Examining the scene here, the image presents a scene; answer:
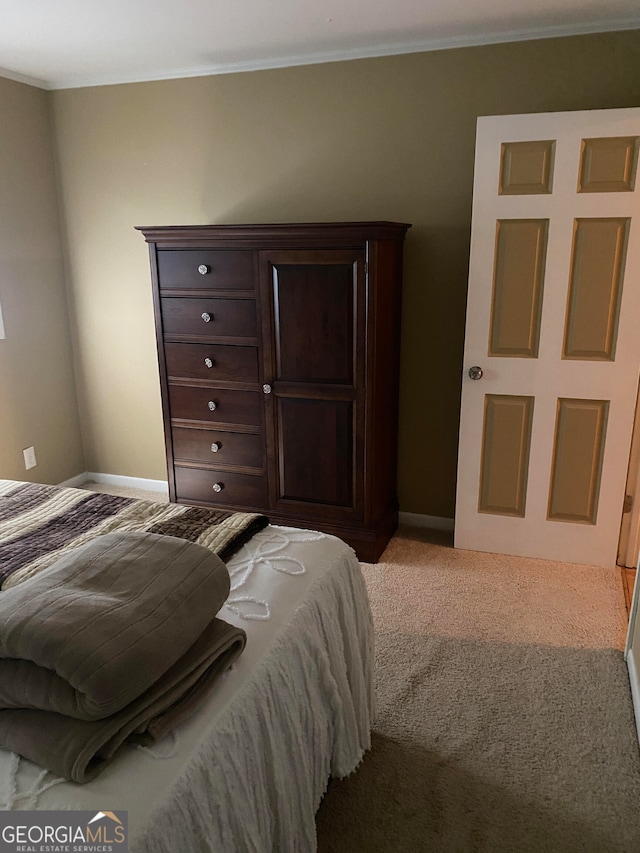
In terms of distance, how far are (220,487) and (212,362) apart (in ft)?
Answer: 2.16

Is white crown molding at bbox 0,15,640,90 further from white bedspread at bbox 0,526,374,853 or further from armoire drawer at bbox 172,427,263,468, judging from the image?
white bedspread at bbox 0,526,374,853

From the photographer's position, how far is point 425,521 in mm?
3420

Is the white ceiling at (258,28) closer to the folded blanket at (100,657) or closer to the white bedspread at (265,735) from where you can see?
the white bedspread at (265,735)

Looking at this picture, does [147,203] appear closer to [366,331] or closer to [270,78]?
[270,78]

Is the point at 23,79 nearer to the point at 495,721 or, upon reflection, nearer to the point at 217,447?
the point at 217,447

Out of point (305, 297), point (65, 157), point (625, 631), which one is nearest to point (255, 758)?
point (625, 631)

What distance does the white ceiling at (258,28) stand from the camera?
8.10 feet

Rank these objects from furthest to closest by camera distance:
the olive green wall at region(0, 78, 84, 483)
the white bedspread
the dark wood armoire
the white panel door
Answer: the olive green wall at region(0, 78, 84, 483) < the dark wood armoire < the white panel door < the white bedspread

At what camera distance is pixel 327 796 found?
1.74 m

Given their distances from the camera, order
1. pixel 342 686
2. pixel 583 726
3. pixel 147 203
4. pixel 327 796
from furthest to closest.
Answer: pixel 147 203, pixel 583 726, pixel 327 796, pixel 342 686

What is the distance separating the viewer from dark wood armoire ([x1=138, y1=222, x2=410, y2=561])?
2.78 m

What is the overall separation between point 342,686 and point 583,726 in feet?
3.03

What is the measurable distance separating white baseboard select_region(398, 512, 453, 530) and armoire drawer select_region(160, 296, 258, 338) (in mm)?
1306

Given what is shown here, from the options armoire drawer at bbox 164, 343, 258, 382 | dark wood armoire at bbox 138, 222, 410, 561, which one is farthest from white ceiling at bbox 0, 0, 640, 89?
armoire drawer at bbox 164, 343, 258, 382
